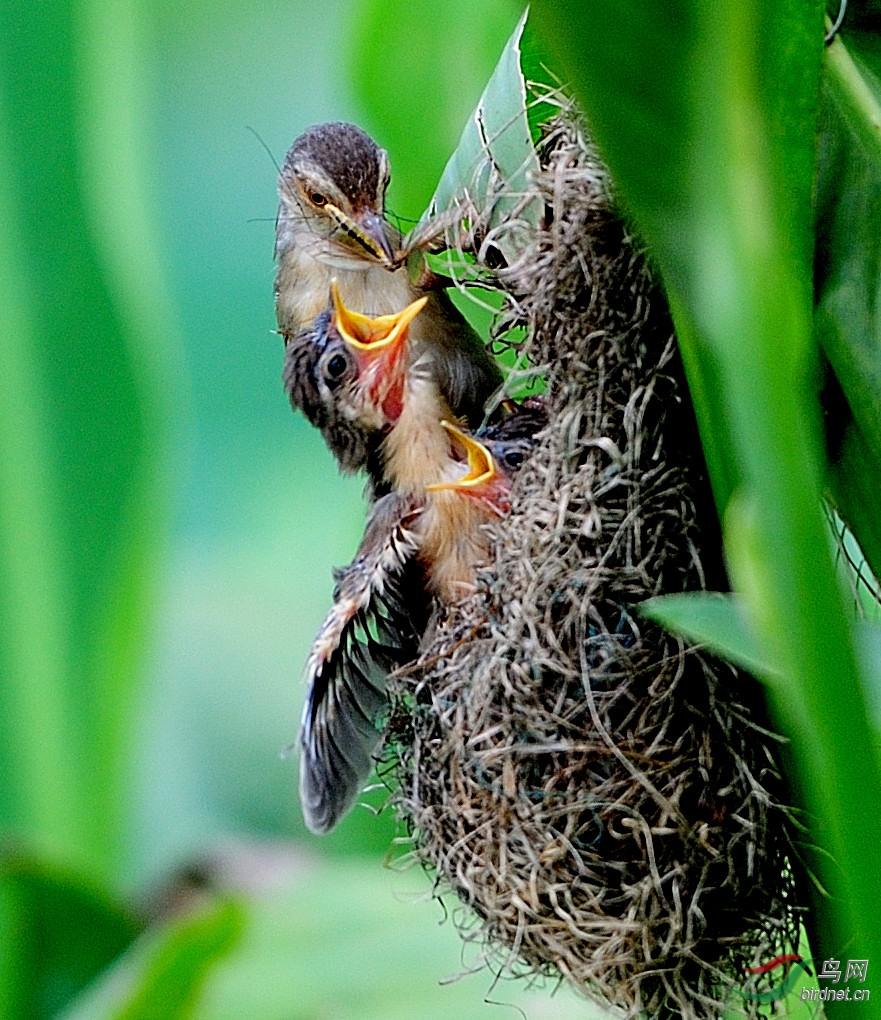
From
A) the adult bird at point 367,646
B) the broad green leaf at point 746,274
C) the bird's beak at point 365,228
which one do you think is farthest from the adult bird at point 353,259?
the broad green leaf at point 746,274

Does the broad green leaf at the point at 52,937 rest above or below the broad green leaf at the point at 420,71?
below

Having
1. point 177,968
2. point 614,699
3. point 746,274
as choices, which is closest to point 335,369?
point 614,699

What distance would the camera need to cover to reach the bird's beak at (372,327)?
3.29ft

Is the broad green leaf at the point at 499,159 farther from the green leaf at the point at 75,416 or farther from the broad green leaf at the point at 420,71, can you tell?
the green leaf at the point at 75,416

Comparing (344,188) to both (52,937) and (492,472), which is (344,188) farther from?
(52,937)

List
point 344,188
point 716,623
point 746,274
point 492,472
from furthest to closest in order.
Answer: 1. point 344,188
2. point 492,472
3. point 716,623
4. point 746,274

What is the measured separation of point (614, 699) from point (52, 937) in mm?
917

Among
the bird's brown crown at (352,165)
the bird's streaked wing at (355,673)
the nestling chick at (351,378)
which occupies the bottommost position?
the bird's streaked wing at (355,673)

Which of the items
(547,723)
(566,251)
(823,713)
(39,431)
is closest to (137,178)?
(39,431)

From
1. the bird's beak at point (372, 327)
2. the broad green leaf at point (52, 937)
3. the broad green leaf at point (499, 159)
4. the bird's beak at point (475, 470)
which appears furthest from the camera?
the broad green leaf at point (52, 937)

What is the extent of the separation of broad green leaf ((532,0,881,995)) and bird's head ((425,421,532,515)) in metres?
0.57

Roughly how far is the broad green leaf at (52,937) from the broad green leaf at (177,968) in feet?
0.44

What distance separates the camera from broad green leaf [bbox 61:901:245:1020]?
3.57 feet

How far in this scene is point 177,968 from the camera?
1110 mm
